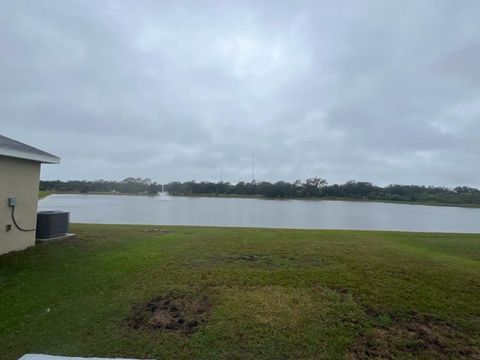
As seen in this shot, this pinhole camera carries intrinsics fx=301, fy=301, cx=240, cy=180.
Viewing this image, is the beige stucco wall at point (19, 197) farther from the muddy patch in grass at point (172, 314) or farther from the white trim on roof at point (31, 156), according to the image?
the muddy patch in grass at point (172, 314)

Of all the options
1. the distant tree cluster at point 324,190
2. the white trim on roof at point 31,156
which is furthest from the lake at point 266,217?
the distant tree cluster at point 324,190

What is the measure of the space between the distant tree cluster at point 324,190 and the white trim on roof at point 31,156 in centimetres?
5613

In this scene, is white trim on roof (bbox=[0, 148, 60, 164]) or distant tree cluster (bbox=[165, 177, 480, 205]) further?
distant tree cluster (bbox=[165, 177, 480, 205])

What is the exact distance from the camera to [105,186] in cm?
6331

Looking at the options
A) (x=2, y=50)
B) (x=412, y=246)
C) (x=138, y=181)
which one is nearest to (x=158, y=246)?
(x=412, y=246)

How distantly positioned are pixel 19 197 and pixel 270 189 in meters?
57.4

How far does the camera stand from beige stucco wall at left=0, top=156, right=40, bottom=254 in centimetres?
534

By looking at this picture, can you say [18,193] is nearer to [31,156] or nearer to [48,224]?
[31,156]

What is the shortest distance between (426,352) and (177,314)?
90.8 inches

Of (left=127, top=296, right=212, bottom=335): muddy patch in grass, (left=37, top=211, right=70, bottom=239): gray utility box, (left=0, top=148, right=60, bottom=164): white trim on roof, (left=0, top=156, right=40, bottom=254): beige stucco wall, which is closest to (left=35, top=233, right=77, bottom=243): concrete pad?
(left=37, top=211, right=70, bottom=239): gray utility box

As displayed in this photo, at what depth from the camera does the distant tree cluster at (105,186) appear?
196 ft

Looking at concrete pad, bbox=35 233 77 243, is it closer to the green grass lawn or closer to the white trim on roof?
the green grass lawn

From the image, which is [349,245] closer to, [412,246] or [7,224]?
[412,246]

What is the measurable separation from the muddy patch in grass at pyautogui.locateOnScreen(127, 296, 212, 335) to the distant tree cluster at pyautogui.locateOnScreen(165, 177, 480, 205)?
2300 inches
